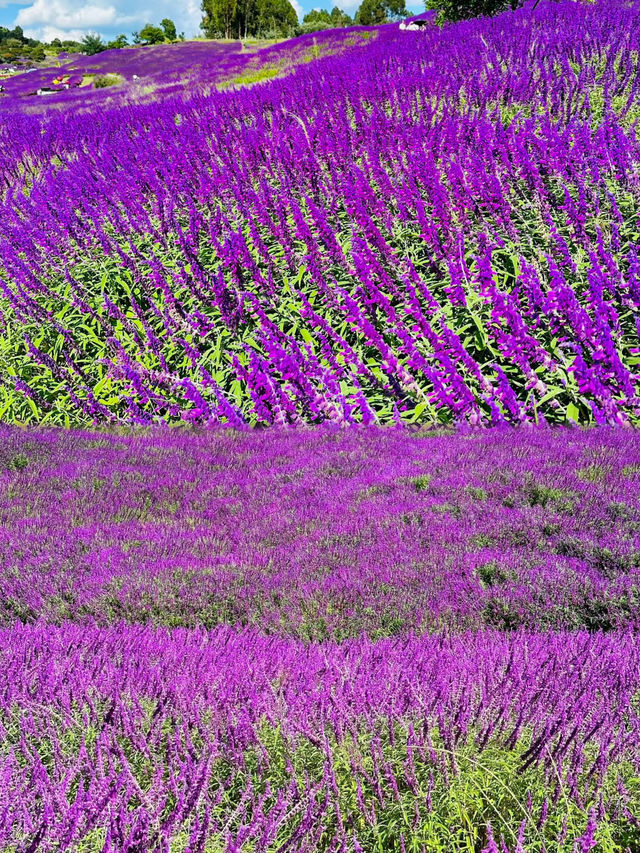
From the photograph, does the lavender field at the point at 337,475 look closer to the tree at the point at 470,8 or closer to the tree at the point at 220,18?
the tree at the point at 470,8

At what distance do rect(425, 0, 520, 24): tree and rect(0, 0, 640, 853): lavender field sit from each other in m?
12.4

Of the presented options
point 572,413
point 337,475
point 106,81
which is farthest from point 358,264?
point 106,81

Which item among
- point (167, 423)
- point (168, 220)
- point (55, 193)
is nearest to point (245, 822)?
point (167, 423)

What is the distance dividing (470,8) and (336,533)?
78.1 feet

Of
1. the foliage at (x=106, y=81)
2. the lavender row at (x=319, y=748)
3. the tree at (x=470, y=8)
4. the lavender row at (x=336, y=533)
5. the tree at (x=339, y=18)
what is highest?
the tree at (x=339, y=18)

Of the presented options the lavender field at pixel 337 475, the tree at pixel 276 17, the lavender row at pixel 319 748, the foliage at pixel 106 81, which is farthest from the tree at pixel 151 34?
the lavender row at pixel 319 748

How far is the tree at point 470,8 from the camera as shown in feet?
70.9

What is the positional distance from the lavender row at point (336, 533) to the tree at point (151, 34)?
7616cm

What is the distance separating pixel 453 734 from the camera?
1849 millimetres

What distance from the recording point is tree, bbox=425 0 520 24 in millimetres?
21609

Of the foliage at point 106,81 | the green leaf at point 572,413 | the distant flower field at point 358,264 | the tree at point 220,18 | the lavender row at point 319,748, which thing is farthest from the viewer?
the tree at point 220,18

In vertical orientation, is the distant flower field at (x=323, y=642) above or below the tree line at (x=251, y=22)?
below

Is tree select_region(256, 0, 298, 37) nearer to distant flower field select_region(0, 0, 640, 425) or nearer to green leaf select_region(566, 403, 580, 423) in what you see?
distant flower field select_region(0, 0, 640, 425)

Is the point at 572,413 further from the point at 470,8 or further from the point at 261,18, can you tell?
the point at 261,18
